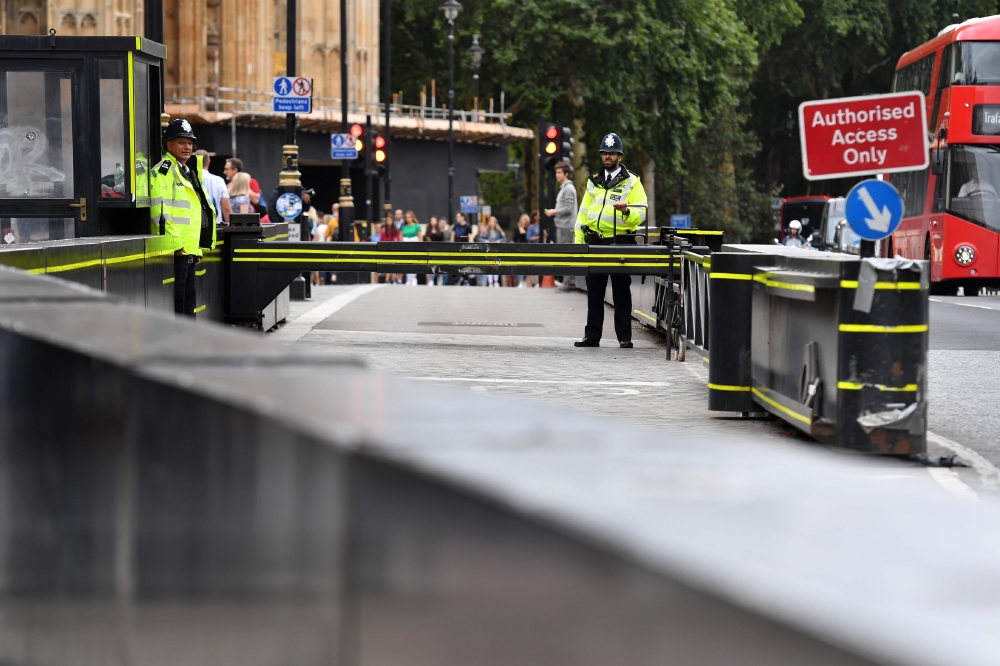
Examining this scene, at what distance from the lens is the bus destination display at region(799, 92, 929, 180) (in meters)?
9.24

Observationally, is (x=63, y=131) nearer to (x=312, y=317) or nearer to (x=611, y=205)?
(x=611, y=205)

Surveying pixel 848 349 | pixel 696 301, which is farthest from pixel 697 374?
pixel 848 349

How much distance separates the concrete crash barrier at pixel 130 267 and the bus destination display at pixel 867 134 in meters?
4.19

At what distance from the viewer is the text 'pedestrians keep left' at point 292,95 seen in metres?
23.8

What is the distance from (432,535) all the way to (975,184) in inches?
1031

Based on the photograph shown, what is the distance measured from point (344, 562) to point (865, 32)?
209 ft

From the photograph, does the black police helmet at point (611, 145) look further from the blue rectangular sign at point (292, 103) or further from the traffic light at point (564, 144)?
the traffic light at point (564, 144)

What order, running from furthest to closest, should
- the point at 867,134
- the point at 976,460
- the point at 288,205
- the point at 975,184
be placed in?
the point at 975,184
the point at 288,205
the point at 867,134
the point at 976,460

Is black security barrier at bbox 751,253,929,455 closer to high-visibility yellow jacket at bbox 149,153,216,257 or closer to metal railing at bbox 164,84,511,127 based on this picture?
high-visibility yellow jacket at bbox 149,153,216,257

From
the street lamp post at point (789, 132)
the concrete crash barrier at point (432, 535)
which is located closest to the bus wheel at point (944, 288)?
the concrete crash barrier at point (432, 535)

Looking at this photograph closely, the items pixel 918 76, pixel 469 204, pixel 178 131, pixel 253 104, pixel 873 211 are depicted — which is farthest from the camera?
pixel 469 204

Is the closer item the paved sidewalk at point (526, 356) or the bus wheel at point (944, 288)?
the paved sidewalk at point (526, 356)

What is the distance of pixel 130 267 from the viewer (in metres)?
10.4

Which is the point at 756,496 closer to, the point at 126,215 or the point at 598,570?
the point at 598,570
